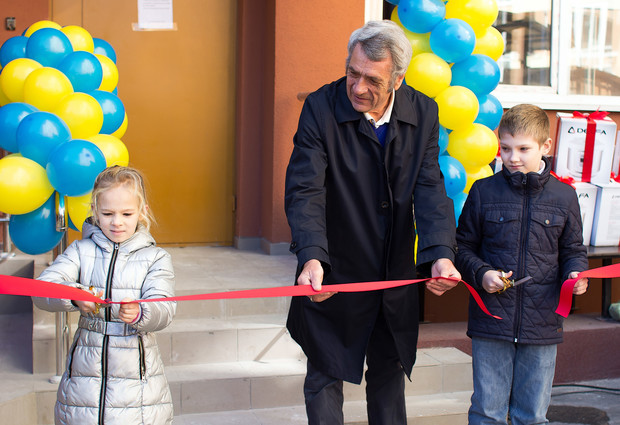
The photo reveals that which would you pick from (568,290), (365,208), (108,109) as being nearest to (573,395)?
(568,290)

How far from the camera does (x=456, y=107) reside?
4.05m

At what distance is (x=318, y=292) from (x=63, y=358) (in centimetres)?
191

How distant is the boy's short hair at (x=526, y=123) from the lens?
2.98 meters

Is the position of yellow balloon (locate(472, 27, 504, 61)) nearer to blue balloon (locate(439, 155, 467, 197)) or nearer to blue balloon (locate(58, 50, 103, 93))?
blue balloon (locate(439, 155, 467, 197))

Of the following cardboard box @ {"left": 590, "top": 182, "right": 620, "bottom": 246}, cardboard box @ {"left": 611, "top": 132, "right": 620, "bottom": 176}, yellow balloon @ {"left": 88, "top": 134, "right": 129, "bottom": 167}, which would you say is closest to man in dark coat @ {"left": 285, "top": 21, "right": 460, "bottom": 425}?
yellow balloon @ {"left": 88, "top": 134, "right": 129, "bottom": 167}

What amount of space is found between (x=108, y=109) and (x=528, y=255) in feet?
7.25

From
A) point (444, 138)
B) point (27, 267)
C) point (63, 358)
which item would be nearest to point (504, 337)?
point (444, 138)

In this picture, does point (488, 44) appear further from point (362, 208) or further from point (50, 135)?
point (50, 135)

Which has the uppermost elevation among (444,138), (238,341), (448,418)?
(444,138)

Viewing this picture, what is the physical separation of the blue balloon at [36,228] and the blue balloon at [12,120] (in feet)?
1.16

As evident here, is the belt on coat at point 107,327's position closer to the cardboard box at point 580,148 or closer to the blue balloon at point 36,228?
the blue balloon at point 36,228

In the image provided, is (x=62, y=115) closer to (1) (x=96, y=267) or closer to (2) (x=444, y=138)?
(1) (x=96, y=267)

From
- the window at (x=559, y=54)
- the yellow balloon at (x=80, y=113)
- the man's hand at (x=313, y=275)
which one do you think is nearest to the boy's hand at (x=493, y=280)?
the man's hand at (x=313, y=275)

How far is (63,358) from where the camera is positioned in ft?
12.0
